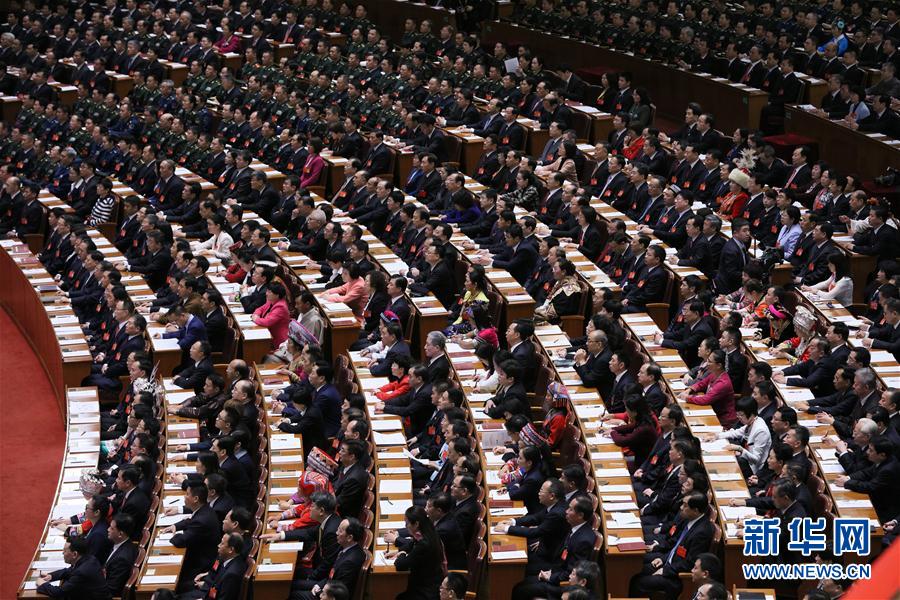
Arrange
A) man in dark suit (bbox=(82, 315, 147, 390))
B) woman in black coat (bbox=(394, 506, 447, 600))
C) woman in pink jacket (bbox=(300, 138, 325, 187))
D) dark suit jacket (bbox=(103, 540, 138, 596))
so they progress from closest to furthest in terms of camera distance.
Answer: woman in black coat (bbox=(394, 506, 447, 600))
dark suit jacket (bbox=(103, 540, 138, 596))
man in dark suit (bbox=(82, 315, 147, 390))
woman in pink jacket (bbox=(300, 138, 325, 187))

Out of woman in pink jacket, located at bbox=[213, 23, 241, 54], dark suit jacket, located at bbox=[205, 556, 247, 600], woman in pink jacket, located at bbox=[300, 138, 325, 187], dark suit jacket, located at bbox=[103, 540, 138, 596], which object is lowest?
woman in pink jacket, located at bbox=[213, 23, 241, 54]

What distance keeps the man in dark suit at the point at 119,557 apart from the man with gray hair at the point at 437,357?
2765 millimetres

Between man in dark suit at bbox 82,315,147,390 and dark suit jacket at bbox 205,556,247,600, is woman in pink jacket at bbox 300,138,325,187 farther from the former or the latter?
dark suit jacket at bbox 205,556,247,600

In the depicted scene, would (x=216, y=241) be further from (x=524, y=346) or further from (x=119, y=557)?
(x=119, y=557)

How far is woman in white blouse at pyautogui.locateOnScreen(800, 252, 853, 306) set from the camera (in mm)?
10734

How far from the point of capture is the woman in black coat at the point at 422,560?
7.16m

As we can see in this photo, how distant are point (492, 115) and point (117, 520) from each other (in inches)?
Result: 367

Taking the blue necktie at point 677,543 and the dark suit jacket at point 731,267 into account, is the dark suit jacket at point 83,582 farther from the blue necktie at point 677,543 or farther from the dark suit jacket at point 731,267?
the dark suit jacket at point 731,267

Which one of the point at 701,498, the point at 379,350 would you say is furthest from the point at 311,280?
the point at 701,498

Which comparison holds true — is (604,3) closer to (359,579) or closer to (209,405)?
(209,405)

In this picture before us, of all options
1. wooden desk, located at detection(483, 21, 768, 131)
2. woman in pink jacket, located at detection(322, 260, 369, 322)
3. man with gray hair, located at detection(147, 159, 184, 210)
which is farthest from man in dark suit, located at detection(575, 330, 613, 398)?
wooden desk, located at detection(483, 21, 768, 131)

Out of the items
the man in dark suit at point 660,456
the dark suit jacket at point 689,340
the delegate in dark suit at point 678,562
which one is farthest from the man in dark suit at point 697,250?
the delegate in dark suit at point 678,562

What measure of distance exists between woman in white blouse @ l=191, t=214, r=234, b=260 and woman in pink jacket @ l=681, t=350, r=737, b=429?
569 cm

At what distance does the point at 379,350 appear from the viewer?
34.4 feet
